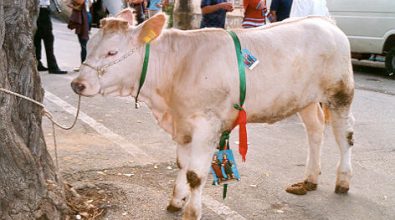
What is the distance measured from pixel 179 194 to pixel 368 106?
504cm

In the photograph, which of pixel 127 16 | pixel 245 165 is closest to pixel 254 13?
pixel 245 165

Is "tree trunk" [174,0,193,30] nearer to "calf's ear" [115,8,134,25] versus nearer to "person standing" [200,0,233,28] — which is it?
"person standing" [200,0,233,28]

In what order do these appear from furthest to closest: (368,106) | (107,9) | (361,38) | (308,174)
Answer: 1. (361,38)
2. (107,9)
3. (368,106)
4. (308,174)

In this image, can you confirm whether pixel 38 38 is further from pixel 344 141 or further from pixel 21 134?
pixel 344 141

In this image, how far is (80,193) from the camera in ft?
13.2

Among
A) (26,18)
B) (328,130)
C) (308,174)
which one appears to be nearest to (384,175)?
(308,174)

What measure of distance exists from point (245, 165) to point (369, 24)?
714cm

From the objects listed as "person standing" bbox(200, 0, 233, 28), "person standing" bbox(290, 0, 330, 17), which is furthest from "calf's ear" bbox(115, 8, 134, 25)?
"person standing" bbox(290, 0, 330, 17)

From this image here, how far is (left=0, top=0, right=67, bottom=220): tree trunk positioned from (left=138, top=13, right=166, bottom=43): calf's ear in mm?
735

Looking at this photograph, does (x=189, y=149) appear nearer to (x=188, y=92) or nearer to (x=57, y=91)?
(x=188, y=92)

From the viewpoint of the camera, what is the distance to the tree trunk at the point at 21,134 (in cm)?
311

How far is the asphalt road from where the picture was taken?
4062 millimetres

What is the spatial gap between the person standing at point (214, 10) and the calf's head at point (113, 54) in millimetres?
3924

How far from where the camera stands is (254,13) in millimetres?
7234
